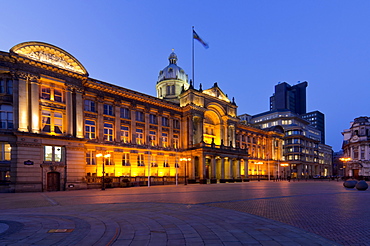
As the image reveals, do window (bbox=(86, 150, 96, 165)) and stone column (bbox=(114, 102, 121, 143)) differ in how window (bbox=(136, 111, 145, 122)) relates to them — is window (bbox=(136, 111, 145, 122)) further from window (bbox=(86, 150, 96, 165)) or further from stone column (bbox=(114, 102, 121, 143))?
window (bbox=(86, 150, 96, 165))

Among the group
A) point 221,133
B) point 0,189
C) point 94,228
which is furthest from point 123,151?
point 94,228

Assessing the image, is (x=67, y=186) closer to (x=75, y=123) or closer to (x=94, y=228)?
(x=75, y=123)

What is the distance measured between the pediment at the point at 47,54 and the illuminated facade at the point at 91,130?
147 millimetres

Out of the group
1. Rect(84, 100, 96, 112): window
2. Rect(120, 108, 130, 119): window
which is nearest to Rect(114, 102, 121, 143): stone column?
Rect(120, 108, 130, 119): window

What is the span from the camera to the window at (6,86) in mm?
34750

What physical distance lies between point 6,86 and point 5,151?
30.8 feet

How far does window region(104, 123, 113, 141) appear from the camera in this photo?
47000mm

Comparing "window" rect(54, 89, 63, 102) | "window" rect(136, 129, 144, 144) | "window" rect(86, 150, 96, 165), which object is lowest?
"window" rect(86, 150, 96, 165)

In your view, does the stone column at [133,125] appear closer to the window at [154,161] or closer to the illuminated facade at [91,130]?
the illuminated facade at [91,130]

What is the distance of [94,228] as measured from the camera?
31.5ft

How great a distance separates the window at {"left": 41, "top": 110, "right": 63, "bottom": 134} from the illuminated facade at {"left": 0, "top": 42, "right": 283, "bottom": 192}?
0.14 m

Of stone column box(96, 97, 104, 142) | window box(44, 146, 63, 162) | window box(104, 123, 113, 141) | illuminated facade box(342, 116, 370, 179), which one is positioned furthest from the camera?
illuminated facade box(342, 116, 370, 179)

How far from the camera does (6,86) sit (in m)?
35.1

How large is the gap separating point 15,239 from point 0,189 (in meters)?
31.5
